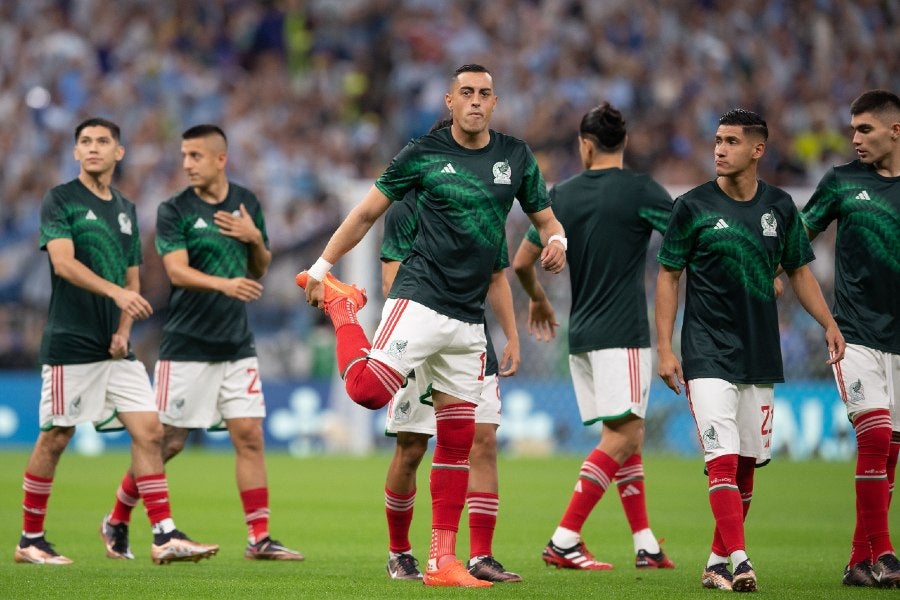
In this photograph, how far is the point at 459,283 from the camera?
6332mm

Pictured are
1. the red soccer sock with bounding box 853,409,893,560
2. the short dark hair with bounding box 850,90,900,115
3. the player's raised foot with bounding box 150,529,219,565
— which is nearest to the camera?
the red soccer sock with bounding box 853,409,893,560

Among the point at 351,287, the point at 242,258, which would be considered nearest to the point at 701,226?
the point at 351,287

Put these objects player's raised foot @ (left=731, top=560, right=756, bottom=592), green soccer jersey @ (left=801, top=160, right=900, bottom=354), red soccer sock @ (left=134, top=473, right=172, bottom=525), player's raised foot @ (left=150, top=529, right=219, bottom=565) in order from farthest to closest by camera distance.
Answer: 1. red soccer sock @ (left=134, top=473, right=172, bottom=525)
2. player's raised foot @ (left=150, top=529, right=219, bottom=565)
3. green soccer jersey @ (left=801, top=160, right=900, bottom=354)
4. player's raised foot @ (left=731, top=560, right=756, bottom=592)

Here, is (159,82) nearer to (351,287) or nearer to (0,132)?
(0,132)

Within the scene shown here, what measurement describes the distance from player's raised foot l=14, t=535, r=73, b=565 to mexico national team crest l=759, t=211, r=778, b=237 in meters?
4.16

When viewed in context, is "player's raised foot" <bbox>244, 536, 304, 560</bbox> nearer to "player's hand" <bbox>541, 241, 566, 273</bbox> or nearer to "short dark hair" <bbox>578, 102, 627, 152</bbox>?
"player's hand" <bbox>541, 241, 566, 273</bbox>

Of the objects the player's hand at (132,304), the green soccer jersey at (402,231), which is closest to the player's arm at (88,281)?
the player's hand at (132,304)

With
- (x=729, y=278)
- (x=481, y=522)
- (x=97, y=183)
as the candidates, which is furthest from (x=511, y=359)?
(x=97, y=183)

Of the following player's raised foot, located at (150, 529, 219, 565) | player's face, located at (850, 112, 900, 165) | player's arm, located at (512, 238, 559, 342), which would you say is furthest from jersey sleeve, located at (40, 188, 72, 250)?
player's face, located at (850, 112, 900, 165)

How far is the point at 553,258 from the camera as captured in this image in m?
6.25

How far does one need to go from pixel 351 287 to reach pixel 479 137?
96 centimetres

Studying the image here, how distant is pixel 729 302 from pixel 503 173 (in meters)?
1.23

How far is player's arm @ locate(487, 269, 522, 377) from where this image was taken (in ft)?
23.3

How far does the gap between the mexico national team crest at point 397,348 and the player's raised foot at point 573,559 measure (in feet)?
5.98
